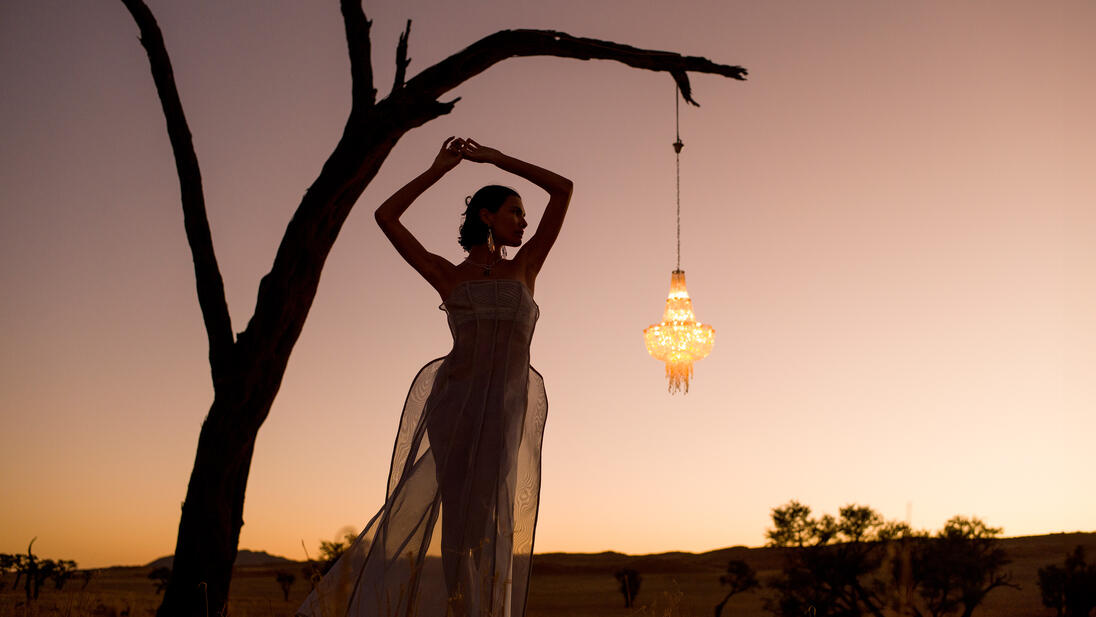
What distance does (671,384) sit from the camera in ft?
40.9

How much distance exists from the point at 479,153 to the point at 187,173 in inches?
103

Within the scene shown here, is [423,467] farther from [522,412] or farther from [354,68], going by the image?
[354,68]

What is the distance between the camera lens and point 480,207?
411 cm

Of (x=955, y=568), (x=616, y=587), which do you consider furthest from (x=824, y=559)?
(x=616, y=587)

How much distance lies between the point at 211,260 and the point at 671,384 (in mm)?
7760

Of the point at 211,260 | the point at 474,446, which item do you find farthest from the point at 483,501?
the point at 211,260

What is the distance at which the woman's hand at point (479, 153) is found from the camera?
3992 mm

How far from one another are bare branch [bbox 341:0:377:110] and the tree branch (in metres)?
1.09

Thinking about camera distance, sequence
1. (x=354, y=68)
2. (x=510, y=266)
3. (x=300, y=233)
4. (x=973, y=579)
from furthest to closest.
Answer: (x=973, y=579) → (x=354, y=68) → (x=300, y=233) → (x=510, y=266)

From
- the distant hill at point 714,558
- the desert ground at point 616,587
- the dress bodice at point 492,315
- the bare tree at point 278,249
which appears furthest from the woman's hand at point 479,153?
the distant hill at point 714,558

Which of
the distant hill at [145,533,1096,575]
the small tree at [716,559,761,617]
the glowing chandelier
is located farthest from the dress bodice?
the distant hill at [145,533,1096,575]

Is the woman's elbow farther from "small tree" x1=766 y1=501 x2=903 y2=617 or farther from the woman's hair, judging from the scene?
"small tree" x1=766 y1=501 x2=903 y2=617

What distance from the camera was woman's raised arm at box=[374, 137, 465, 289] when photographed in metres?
4.03
